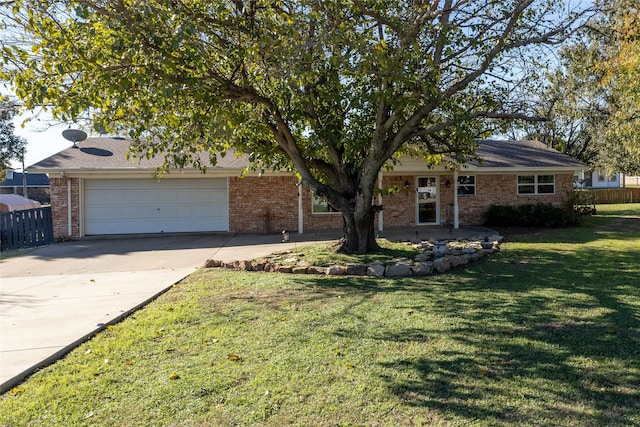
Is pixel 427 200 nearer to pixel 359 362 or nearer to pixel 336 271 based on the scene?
pixel 336 271

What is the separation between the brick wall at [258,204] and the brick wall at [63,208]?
226 inches

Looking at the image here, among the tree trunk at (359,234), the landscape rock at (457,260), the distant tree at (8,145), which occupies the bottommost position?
the landscape rock at (457,260)

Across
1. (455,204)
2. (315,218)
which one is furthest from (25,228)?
(455,204)

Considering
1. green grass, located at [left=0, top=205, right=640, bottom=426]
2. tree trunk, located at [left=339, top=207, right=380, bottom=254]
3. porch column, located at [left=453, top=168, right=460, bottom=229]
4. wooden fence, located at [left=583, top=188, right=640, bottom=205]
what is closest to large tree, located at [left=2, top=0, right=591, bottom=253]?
tree trunk, located at [left=339, top=207, right=380, bottom=254]

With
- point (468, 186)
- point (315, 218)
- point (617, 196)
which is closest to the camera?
point (315, 218)

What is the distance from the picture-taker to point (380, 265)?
9.04m

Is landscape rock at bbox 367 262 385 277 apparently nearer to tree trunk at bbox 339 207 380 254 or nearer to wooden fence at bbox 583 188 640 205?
tree trunk at bbox 339 207 380 254

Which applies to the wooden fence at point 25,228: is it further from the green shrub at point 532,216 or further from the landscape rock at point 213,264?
the green shrub at point 532,216

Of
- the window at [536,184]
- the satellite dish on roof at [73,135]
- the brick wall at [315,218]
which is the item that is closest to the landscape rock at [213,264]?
the brick wall at [315,218]

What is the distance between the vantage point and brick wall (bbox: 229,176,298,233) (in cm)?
1764

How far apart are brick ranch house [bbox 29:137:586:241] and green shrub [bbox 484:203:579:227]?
0.80m

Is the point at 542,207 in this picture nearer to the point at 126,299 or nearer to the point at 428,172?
the point at 428,172

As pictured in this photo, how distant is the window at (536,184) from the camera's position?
63.3 ft

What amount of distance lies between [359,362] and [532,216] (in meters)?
15.9
